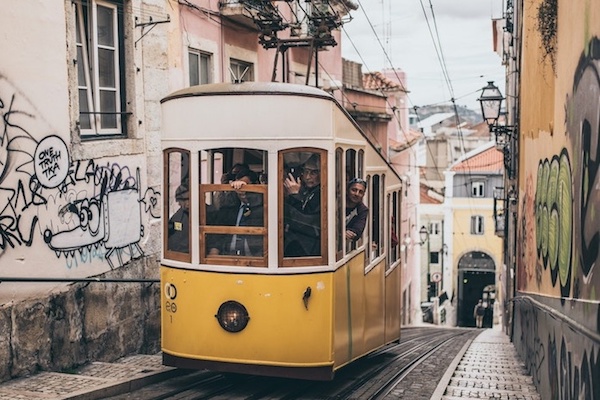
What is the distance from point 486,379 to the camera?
9781mm

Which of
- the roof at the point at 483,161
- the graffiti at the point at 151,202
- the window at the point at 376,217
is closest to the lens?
the window at the point at 376,217

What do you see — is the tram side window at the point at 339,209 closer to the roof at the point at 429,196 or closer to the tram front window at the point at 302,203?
the tram front window at the point at 302,203

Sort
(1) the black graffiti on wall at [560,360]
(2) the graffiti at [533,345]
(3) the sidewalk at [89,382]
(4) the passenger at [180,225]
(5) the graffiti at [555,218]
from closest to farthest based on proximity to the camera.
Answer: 1. (1) the black graffiti on wall at [560,360]
2. (5) the graffiti at [555,218]
3. (3) the sidewalk at [89,382]
4. (4) the passenger at [180,225]
5. (2) the graffiti at [533,345]

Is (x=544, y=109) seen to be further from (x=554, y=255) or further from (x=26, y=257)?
(x=26, y=257)

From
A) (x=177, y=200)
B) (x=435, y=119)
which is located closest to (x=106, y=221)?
(x=177, y=200)

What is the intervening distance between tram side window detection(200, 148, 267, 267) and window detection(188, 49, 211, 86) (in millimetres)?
5632

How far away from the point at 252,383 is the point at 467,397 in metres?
2.21

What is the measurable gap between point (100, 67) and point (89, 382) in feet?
13.1

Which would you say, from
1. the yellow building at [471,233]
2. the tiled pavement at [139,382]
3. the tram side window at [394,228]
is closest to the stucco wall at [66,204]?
the tiled pavement at [139,382]

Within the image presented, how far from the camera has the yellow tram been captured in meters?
7.39

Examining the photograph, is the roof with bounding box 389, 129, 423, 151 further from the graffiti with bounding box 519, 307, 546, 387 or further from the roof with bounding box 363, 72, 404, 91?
the graffiti with bounding box 519, 307, 546, 387

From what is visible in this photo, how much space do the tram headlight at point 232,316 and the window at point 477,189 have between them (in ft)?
154

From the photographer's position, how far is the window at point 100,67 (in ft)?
31.3

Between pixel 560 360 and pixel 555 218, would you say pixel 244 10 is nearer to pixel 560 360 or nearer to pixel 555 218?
pixel 555 218
